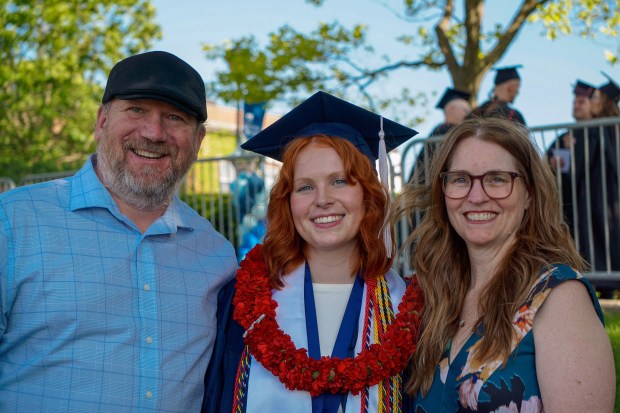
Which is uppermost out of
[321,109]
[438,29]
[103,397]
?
[438,29]

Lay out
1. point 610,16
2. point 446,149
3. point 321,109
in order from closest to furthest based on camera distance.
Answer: point 446,149, point 321,109, point 610,16

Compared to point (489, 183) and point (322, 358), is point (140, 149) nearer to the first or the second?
point (322, 358)

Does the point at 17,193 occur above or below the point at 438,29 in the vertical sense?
below

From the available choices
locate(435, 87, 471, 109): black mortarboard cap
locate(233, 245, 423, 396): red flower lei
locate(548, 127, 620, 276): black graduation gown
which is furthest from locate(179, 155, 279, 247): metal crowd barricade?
locate(233, 245, 423, 396): red flower lei

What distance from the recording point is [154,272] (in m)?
2.81

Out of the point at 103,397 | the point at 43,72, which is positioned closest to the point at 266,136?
the point at 103,397

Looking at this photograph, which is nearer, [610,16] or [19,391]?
[19,391]

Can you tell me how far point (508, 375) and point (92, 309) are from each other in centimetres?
150

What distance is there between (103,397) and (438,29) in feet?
32.2

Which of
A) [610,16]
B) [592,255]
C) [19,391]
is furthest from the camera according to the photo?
[610,16]

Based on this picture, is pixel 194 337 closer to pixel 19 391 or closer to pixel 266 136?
pixel 19 391

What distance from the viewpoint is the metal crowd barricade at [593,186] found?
6.39 meters

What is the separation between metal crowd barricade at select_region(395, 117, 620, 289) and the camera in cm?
639

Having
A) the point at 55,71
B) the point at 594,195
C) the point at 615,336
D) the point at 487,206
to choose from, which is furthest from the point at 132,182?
the point at 55,71
